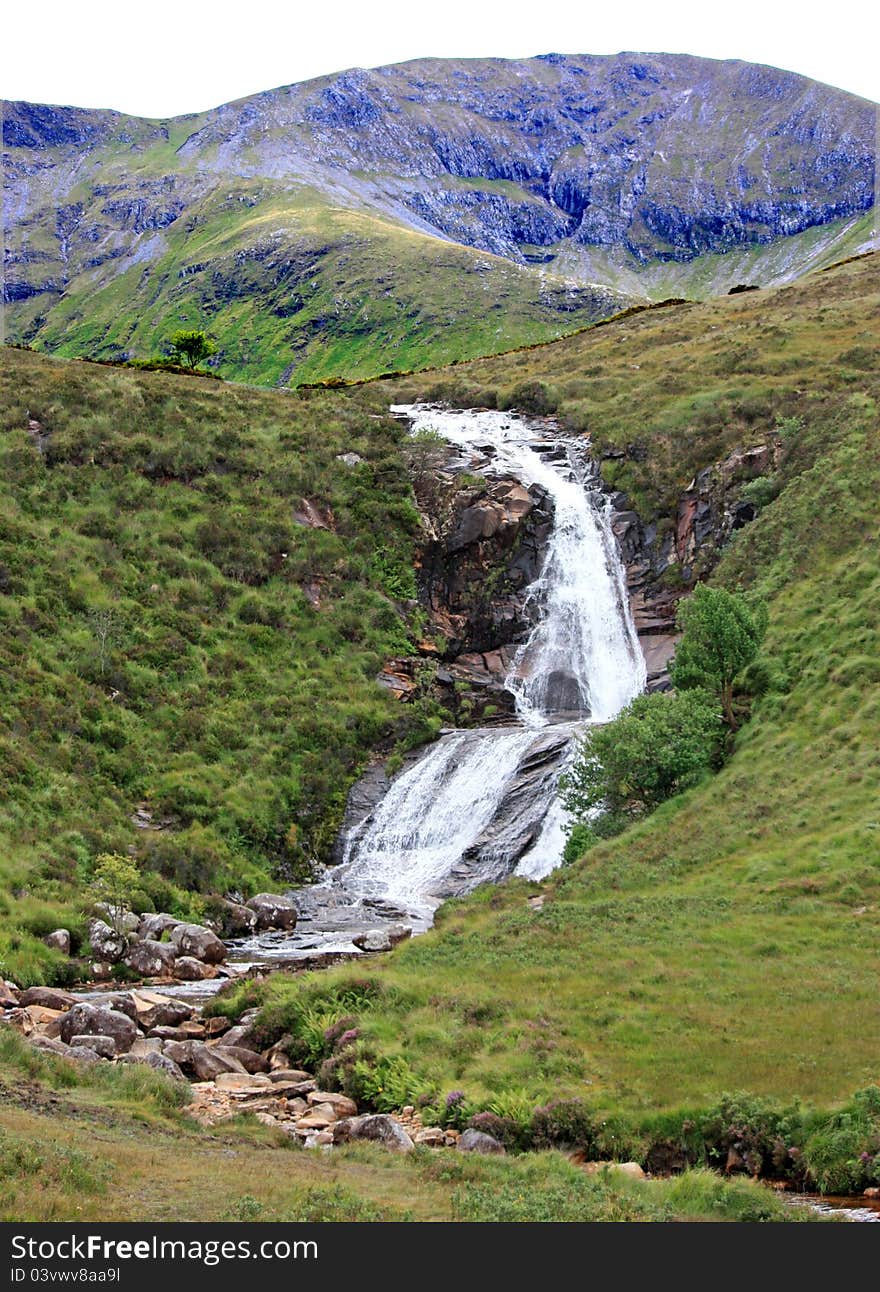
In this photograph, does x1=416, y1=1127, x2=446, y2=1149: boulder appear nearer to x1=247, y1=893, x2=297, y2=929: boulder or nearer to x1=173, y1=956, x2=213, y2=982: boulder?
x1=173, y1=956, x2=213, y2=982: boulder

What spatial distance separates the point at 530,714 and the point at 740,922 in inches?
1081

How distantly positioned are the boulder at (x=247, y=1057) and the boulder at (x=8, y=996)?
20.6ft

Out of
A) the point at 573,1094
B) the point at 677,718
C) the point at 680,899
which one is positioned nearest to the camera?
the point at 573,1094

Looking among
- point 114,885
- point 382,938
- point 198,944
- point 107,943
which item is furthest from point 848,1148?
point 114,885

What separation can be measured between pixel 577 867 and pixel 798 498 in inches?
1047

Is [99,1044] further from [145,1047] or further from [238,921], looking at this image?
[238,921]

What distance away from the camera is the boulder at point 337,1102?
19.5 m

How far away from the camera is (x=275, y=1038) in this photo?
23.8m

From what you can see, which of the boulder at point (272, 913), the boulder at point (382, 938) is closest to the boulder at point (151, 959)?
the boulder at point (382, 938)

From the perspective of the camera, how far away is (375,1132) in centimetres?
1736

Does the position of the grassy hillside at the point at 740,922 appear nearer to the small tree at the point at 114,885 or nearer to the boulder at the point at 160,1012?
the boulder at the point at 160,1012

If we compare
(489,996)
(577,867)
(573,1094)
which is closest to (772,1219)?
(573,1094)
